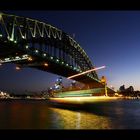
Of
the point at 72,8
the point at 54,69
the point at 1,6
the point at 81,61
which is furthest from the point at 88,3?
the point at 81,61

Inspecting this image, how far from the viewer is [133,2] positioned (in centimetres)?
701

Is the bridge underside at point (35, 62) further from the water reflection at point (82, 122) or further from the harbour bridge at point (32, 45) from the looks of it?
the water reflection at point (82, 122)

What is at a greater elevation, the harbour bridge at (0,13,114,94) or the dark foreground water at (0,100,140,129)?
the harbour bridge at (0,13,114,94)

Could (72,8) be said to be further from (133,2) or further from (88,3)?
(133,2)

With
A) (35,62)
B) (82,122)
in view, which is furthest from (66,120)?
(35,62)

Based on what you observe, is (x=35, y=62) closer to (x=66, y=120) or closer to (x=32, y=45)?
(x=32, y=45)

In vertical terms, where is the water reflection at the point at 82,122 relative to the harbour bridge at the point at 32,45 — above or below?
below

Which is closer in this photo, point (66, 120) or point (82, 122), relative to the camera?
point (82, 122)

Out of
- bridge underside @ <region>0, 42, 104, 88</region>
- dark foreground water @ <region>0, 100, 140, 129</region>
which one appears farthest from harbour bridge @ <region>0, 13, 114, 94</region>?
dark foreground water @ <region>0, 100, 140, 129</region>

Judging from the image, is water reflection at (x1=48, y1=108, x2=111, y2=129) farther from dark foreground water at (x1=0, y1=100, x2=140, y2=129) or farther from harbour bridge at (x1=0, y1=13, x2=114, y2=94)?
harbour bridge at (x1=0, y1=13, x2=114, y2=94)

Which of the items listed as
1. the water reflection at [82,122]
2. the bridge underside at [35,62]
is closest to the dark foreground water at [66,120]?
the water reflection at [82,122]
